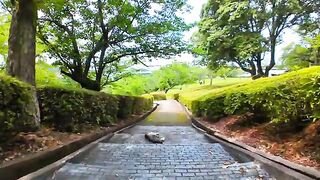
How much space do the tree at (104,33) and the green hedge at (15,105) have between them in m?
7.07

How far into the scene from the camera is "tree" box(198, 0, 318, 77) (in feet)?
76.6

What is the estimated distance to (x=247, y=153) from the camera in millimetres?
5277

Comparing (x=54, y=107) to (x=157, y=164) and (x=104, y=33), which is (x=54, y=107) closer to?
(x=157, y=164)

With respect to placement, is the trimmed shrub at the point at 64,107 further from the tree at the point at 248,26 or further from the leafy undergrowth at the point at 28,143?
the tree at the point at 248,26

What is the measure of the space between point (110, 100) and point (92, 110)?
1.71 meters

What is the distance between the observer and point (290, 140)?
5.43 m

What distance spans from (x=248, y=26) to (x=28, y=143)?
974 inches

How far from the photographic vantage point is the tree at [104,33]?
11953mm

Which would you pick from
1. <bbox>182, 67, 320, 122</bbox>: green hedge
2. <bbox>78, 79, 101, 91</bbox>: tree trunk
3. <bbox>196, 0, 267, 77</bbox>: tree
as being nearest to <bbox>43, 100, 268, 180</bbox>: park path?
<bbox>182, 67, 320, 122</bbox>: green hedge

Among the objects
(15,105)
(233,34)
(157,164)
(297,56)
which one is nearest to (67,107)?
(15,105)

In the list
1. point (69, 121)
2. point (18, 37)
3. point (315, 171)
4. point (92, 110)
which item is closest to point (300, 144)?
point (315, 171)

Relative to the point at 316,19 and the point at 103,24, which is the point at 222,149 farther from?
the point at 316,19

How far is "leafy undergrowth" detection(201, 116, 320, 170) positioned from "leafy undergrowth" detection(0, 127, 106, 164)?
153 inches

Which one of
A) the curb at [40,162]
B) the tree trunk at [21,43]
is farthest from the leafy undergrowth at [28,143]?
the tree trunk at [21,43]
